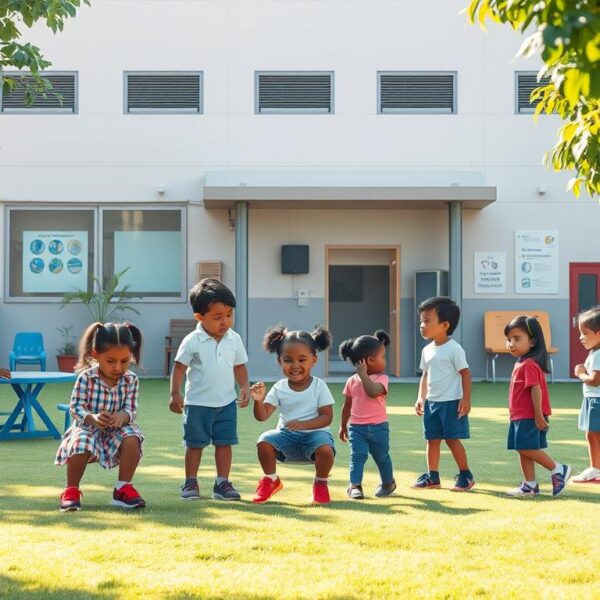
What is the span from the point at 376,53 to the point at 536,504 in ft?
43.6

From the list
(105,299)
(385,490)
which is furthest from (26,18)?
(105,299)

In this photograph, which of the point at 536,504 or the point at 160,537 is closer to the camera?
the point at 160,537

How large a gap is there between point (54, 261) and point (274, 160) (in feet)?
12.7

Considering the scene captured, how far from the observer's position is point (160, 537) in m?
4.64

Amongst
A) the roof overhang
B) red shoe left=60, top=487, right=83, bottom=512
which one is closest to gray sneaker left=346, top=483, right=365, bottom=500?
red shoe left=60, top=487, right=83, bottom=512

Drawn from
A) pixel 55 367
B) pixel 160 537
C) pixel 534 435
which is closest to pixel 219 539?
pixel 160 537

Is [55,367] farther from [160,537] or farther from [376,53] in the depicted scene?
[160,537]

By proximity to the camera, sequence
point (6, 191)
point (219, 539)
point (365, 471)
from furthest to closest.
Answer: point (6, 191), point (365, 471), point (219, 539)

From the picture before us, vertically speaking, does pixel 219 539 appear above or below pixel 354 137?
below

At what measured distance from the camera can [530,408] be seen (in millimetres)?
6254

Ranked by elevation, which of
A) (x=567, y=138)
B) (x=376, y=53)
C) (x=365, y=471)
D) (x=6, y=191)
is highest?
(x=376, y=53)

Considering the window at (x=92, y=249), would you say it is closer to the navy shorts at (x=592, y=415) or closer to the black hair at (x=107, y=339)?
the navy shorts at (x=592, y=415)

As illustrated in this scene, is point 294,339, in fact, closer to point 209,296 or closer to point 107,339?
point 209,296

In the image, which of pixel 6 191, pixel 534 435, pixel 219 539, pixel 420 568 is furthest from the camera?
pixel 6 191
